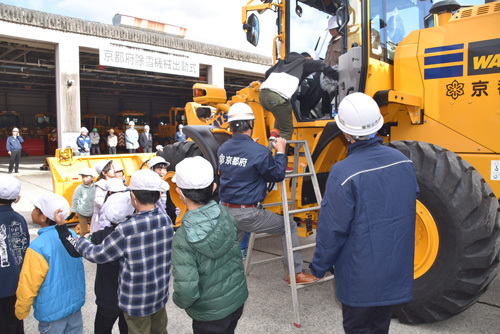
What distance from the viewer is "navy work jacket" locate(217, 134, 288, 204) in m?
3.54

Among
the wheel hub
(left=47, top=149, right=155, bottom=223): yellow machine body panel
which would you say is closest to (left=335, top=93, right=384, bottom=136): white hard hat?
the wheel hub

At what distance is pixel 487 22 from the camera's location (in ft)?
12.0

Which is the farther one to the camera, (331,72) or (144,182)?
(331,72)

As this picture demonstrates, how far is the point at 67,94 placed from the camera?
16.5 metres

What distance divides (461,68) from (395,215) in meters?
2.28

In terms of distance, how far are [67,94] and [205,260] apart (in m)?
16.3

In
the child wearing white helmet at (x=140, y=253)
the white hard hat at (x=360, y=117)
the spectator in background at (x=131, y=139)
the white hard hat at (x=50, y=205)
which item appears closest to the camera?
the white hard hat at (x=360, y=117)

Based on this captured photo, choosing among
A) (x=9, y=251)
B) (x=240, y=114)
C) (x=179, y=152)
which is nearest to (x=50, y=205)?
(x=9, y=251)

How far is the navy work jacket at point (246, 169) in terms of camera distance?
3.54 meters

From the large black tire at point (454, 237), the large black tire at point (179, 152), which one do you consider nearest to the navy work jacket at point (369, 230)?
the large black tire at point (454, 237)

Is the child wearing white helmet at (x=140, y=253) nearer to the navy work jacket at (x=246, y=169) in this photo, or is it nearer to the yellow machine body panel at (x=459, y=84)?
the navy work jacket at (x=246, y=169)

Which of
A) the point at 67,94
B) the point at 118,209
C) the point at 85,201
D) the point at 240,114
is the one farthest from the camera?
the point at 67,94

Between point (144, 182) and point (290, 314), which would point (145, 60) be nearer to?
point (290, 314)

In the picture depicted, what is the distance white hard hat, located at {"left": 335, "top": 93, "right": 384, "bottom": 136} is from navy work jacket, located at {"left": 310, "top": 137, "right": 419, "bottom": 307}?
→ 14 cm
